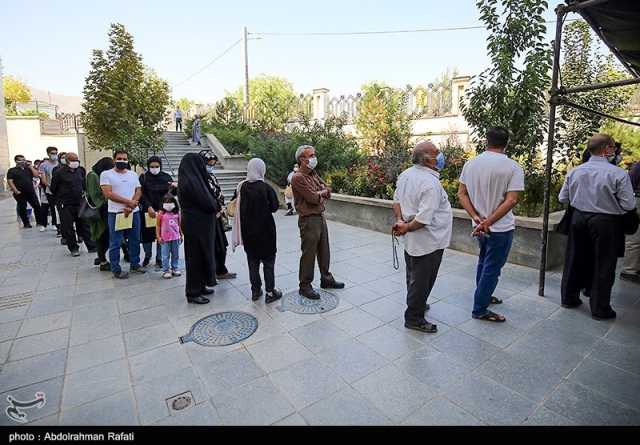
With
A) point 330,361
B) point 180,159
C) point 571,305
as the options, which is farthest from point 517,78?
point 180,159

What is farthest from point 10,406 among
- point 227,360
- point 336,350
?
point 336,350

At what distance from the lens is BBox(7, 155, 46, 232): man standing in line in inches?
328

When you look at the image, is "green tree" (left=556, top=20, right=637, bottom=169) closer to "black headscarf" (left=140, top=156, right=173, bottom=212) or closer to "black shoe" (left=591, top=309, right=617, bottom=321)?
"black shoe" (left=591, top=309, right=617, bottom=321)

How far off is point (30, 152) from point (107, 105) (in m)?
10.5

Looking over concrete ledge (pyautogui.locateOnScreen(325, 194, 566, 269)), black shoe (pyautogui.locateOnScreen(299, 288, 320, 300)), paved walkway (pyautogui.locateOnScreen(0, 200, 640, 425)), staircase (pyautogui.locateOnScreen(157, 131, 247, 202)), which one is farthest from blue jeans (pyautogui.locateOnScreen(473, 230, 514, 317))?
staircase (pyautogui.locateOnScreen(157, 131, 247, 202))

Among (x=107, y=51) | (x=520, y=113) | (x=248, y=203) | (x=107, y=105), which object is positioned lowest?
(x=248, y=203)

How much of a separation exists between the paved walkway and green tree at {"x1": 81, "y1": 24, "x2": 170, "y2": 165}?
28.8 ft

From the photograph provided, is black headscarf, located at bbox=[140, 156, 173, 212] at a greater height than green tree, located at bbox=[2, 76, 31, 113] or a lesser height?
lesser

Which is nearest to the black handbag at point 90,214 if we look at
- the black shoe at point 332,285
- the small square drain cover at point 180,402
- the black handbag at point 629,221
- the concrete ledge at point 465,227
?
the black shoe at point 332,285

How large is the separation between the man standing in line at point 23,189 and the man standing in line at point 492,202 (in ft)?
31.9

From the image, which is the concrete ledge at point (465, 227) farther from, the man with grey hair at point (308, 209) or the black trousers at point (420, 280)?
the man with grey hair at point (308, 209)

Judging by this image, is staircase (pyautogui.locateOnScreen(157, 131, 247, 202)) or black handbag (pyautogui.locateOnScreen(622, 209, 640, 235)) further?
staircase (pyautogui.locateOnScreen(157, 131, 247, 202))
